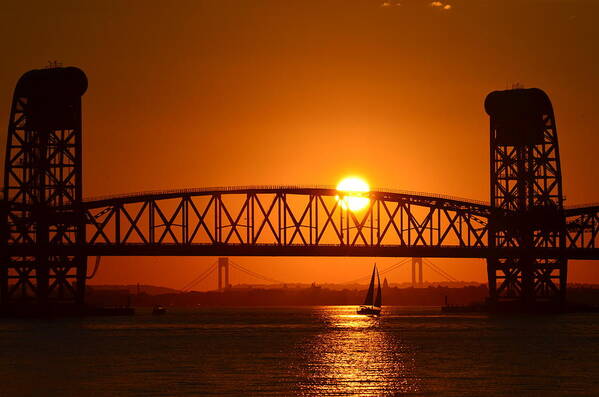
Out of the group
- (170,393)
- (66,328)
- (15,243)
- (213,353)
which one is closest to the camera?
(170,393)

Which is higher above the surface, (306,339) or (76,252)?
(76,252)

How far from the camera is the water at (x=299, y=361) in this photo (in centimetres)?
7462

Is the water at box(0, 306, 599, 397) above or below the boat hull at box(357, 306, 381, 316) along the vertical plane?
below

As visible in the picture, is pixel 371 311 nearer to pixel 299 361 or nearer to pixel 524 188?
pixel 524 188

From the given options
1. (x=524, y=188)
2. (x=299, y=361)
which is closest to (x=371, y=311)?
(x=524, y=188)

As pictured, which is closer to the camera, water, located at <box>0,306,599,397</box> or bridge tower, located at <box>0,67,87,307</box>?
water, located at <box>0,306,599,397</box>

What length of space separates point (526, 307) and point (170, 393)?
96.0 meters

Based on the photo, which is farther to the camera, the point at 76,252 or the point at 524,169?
the point at 524,169

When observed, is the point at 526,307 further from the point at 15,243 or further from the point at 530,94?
the point at 15,243

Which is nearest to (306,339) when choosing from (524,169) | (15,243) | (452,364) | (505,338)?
(505,338)

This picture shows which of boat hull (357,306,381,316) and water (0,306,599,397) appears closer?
water (0,306,599,397)

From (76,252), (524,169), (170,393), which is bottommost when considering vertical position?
(170,393)

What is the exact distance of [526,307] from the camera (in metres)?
161

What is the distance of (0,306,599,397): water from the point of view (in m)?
74.6
